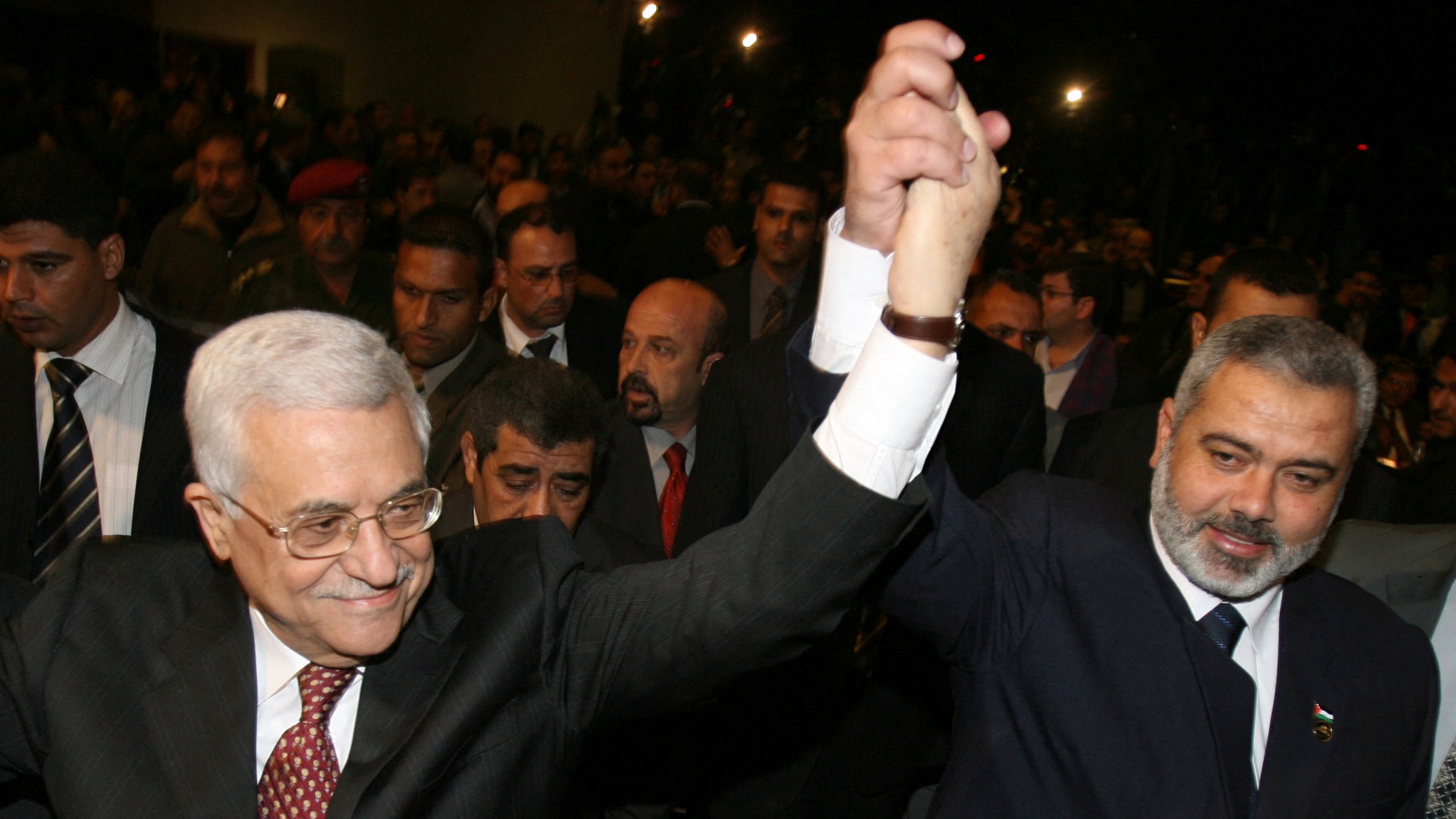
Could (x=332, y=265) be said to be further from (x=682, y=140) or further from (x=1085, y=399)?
(x=682, y=140)

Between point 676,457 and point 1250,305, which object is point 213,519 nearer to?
point 676,457

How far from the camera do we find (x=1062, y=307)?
5.70 m

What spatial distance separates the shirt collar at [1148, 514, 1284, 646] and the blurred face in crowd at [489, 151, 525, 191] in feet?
21.6

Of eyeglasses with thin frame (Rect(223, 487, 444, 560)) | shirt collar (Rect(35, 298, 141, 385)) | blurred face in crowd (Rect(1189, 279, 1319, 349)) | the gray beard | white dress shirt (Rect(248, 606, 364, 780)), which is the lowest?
white dress shirt (Rect(248, 606, 364, 780))

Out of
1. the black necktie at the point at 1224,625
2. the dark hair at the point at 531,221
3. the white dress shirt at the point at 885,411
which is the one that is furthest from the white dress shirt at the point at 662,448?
the white dress shirt at the point at 885,411

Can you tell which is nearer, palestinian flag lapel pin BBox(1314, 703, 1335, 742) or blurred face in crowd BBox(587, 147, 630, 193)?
palestinian flag lapel pin BBox(1314, 703, 1335, 742)

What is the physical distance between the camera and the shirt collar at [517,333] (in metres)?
4.56

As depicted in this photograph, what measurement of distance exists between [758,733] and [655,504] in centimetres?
73

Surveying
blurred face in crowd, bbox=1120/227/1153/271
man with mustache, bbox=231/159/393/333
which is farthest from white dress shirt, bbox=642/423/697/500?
blurred face in crowd, bbox=1120/227/1153/271

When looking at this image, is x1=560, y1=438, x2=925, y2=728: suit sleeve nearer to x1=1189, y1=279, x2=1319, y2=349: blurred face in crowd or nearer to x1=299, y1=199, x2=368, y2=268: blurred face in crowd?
x1=1189, y1=279, x2=1319, y2=349: blurred face in crowd

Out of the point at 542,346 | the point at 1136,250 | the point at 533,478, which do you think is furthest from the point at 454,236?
the point at 1136,250

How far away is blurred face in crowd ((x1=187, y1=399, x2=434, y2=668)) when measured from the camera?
1.60 meters

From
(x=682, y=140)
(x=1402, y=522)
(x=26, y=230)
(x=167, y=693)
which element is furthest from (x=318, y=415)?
(x=682, y=140)

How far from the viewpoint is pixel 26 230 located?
2998mm
